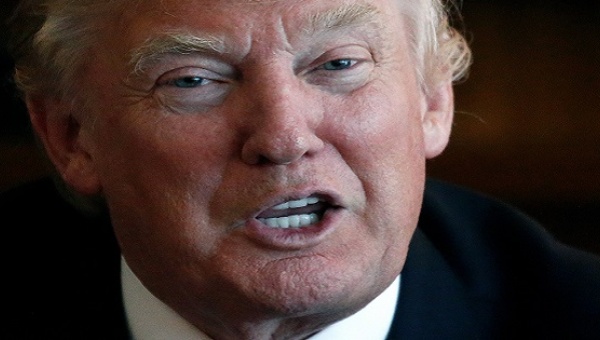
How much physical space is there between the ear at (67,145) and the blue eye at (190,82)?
19 cm

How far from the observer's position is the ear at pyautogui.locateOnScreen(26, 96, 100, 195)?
61.5 inches

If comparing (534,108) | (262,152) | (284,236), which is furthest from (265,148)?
(534,108)

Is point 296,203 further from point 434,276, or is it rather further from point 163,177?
point 434,276

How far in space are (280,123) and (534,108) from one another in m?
1.16

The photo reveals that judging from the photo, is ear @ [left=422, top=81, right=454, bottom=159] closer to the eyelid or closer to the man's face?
the man's face

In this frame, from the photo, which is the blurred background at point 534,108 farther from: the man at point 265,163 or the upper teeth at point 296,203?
the upper teeth at point 296,203

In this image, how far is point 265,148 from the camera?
4.35 feet

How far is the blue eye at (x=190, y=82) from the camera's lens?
141cm

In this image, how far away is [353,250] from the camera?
140cm

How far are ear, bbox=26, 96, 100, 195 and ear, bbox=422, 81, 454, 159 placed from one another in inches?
17.2

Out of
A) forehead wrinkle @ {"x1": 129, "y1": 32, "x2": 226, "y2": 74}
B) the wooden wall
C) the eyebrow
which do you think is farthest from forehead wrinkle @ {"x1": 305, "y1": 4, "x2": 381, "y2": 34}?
the wooden wall

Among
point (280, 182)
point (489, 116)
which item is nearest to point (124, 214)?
point (280, 182)

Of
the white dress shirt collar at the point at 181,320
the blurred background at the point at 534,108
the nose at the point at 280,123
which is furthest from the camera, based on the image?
the blurred background at the point at 534,108

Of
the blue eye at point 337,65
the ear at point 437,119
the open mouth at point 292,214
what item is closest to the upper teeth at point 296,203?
the open mouth at point 292,214
